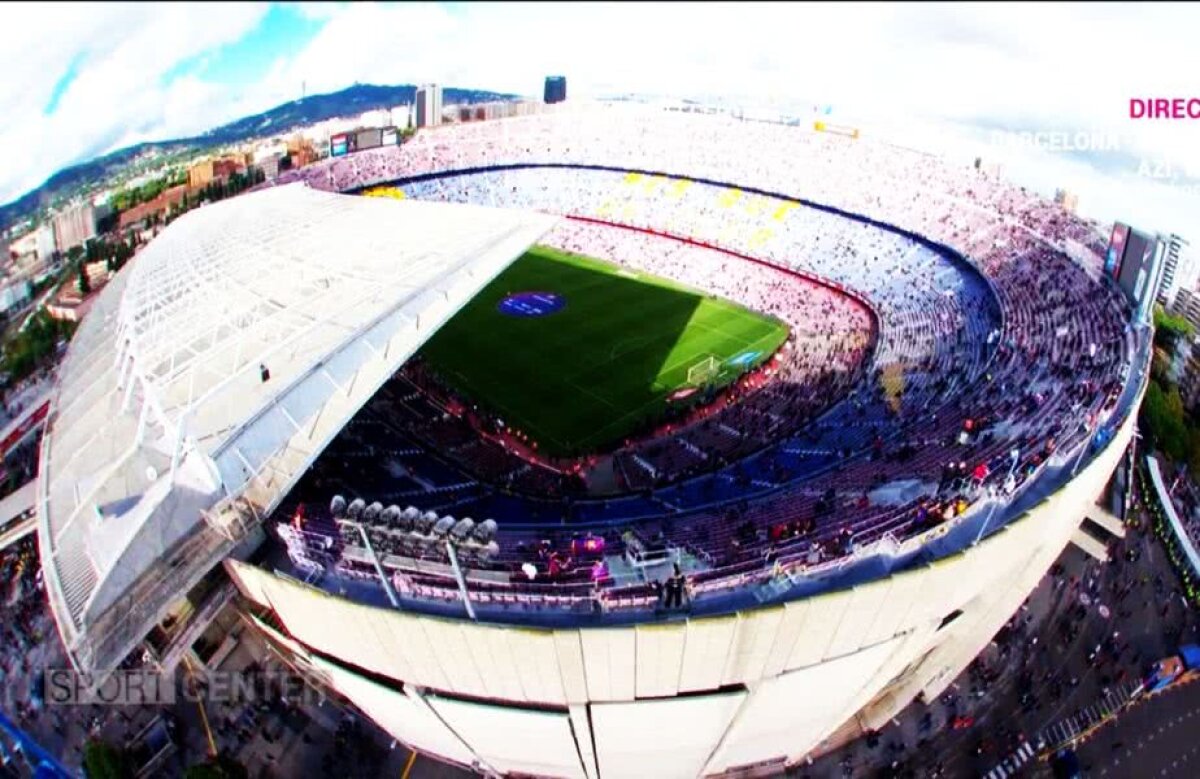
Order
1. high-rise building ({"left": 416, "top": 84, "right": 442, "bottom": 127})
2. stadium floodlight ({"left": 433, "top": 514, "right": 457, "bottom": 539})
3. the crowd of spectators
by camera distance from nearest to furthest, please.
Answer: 1. stadium floodlight ({"left": 433, "top": 514, "right": 457, "bottom": 539})
2. the crowd of spectators
3. high-rise building ({"left": 416, "top": 84, "right": 442, "bottom": 127})

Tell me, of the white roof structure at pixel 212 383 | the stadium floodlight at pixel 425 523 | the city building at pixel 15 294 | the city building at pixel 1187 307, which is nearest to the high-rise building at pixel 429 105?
the city building at pixel 15 294

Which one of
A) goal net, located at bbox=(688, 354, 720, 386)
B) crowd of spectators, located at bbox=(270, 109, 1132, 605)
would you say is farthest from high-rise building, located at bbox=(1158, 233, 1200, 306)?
goal net, located at bbox=(688, 354, 720, 386)

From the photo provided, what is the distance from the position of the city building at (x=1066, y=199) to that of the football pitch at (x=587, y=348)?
19.6 meters

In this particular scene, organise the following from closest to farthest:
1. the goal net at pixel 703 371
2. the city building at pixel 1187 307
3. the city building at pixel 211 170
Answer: the goal net at pixel 703 371 → the city building at pixel 1187 307 → the city building at pixel 211 170

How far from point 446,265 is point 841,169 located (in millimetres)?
41881

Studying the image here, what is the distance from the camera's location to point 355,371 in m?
18.6

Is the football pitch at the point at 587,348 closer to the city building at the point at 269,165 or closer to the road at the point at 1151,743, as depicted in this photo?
the road at the point at 1151,743

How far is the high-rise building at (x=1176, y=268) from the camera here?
106ft

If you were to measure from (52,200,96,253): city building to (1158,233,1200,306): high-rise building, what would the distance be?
171ft

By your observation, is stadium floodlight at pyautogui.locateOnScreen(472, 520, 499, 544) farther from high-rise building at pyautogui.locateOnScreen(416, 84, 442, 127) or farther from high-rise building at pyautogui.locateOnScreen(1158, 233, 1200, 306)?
high-rise building at pyautogui.locateOnScreen(416, 84, 442, 127)

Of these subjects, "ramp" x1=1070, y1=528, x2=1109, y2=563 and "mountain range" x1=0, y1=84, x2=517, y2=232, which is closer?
"ramp" x1=1070, y1=528, x2=1109, y2=563

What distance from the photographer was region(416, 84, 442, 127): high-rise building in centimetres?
7312

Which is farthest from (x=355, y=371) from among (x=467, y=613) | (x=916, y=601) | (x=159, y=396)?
(x=916, y=601)

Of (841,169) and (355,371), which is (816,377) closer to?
(355,371)
